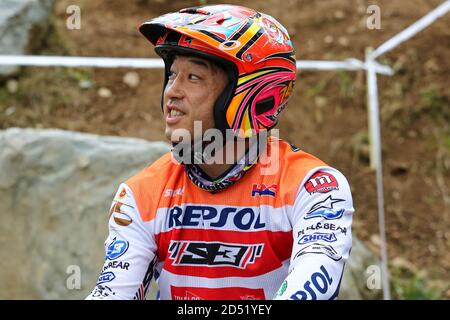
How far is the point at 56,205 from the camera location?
22.4ft

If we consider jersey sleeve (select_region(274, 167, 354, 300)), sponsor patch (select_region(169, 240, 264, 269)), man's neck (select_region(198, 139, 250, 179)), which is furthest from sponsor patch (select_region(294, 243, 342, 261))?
man's neck (select_region(198, 139, 250, 179))

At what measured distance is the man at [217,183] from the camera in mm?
3791

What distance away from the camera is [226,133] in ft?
13.1

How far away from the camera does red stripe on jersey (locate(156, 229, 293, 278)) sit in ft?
12.5

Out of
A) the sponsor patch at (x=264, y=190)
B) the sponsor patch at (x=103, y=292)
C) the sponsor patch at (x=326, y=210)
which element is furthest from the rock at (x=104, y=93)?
the sponsor patch at (x=326, y=210)

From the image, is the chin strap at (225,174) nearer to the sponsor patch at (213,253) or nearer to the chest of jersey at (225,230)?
the chest of jersey at (225,230)

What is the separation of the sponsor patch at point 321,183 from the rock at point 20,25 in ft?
18.6

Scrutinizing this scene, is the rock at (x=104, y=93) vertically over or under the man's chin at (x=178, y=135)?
over

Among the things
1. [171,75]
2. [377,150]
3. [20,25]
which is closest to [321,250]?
[171,75]

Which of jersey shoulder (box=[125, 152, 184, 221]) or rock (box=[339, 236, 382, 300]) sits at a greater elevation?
jersey shoulder (box=[125, 152, 184, 221])

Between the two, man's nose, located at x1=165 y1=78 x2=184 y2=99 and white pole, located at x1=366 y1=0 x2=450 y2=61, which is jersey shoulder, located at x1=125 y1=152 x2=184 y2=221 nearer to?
man's nose, located at x1=165 y1=78 x2=184 y2=99

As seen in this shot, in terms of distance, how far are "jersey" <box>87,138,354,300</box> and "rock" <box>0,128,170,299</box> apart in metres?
2.80
